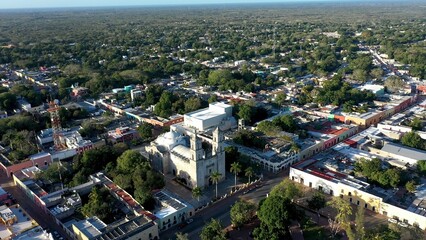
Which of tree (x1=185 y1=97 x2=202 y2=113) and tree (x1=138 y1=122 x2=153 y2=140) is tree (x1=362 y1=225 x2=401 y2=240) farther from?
tree (x1=185 y1=97 x2=202 y2=113)

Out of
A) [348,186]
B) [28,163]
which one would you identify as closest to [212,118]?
[348,186]

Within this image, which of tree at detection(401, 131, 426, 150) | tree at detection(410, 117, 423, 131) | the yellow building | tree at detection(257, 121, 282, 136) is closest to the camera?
the yellow building

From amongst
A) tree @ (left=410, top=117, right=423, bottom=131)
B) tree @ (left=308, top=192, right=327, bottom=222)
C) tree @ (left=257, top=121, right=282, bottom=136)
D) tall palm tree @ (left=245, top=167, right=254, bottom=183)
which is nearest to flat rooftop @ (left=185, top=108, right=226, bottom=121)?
tree @ (left=257, top=121, right=282, bottom=136)

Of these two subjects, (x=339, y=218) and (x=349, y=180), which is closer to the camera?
(x=339, y=218)

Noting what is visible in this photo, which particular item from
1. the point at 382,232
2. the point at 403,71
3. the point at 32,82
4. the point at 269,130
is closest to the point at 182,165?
the point at 269,130

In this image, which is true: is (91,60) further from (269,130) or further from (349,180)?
(349,180)

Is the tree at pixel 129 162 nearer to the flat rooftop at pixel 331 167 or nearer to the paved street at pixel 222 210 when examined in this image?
the paved street at pixel 222 210

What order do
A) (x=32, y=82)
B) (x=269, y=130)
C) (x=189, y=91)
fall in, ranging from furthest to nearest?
(x=32, y=82) < (x=189, y=91) < (x=269, y=130)
